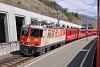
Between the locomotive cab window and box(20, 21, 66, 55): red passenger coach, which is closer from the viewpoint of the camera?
box(20, 21, 66, 55): red passenger coach

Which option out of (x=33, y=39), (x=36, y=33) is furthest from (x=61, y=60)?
(x=36, y=33)

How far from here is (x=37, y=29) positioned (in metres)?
24.0

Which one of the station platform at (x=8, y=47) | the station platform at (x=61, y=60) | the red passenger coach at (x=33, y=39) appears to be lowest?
the station platform at (x=61, y=60)

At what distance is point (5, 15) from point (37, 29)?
11.8 meters

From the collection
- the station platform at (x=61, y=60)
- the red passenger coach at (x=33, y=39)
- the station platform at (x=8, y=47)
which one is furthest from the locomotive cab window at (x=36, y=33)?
the station platform at (x=8, y=47)

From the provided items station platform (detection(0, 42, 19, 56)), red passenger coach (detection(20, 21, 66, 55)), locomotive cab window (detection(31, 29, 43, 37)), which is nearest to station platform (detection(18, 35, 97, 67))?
red passenger coach (detection(20, 21, 66, 55))

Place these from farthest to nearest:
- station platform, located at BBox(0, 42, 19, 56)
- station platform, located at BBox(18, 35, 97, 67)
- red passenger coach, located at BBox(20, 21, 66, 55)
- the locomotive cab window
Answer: station platform, located at BBox(0, 42, 19, 56) → the locomotive cab window → red passenger coach, located at BBox(20, 21, 66, 55) → station platform, located at BBox(18, 35, 97, 67)

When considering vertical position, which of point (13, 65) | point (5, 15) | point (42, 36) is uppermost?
point (5, 15)

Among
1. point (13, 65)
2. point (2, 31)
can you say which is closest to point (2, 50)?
point (13, 65)

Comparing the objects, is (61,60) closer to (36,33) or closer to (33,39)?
(33,39)

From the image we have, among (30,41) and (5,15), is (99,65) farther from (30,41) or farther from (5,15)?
(5,15)

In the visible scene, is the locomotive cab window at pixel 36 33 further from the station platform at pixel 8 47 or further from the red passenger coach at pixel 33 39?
the station platform at pixel 8 47

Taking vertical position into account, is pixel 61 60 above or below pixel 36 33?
below

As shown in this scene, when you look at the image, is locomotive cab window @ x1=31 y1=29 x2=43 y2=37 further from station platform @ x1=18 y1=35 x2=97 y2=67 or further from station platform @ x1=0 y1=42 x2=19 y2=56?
station platform @ x1=0 y1=42 x2=19 y2=56
